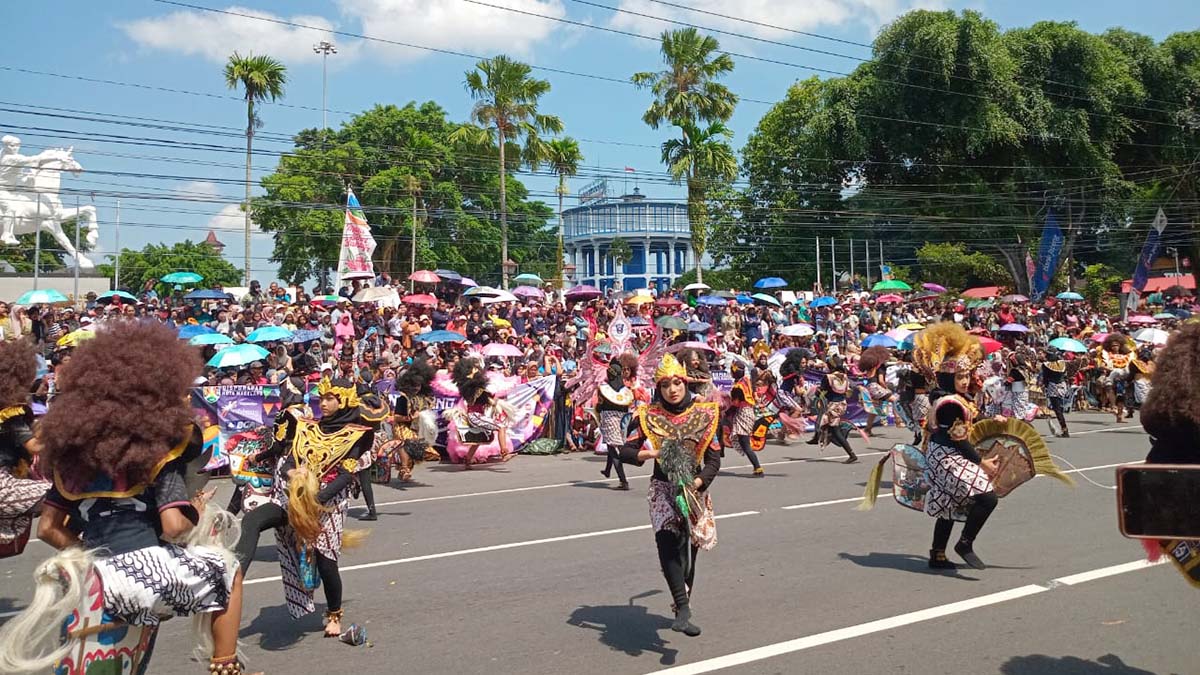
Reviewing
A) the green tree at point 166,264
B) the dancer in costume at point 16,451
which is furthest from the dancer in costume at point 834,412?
the green tree at point 166,264

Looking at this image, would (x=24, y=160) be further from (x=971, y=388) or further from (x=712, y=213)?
(x=971, y=388)

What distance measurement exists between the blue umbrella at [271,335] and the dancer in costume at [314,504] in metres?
12.7

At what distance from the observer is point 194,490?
4762mm

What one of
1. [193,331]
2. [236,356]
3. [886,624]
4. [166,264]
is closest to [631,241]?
[166,264]

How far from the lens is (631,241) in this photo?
9294cm

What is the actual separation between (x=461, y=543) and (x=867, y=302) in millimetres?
27009

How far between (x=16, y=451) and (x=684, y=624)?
4.46 meters

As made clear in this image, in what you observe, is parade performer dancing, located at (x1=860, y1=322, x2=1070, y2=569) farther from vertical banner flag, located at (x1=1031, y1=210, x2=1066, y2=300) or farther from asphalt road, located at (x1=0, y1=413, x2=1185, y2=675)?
vertical banner flag, located at (x1=1031, y1=210, x2=1066, y2=300)

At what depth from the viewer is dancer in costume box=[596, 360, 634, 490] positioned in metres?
13.3

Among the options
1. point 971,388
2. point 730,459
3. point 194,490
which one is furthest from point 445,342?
point 194,490

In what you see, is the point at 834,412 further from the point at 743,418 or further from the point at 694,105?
the point at 694,105

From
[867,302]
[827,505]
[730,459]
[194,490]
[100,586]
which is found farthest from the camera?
[867,302]

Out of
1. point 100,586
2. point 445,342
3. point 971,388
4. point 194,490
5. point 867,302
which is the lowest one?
point 100,586

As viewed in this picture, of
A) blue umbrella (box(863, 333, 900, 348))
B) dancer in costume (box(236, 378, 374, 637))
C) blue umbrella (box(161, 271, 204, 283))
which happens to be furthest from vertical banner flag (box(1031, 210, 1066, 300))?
dancer in costume (box(236, 378, 374, 637))
